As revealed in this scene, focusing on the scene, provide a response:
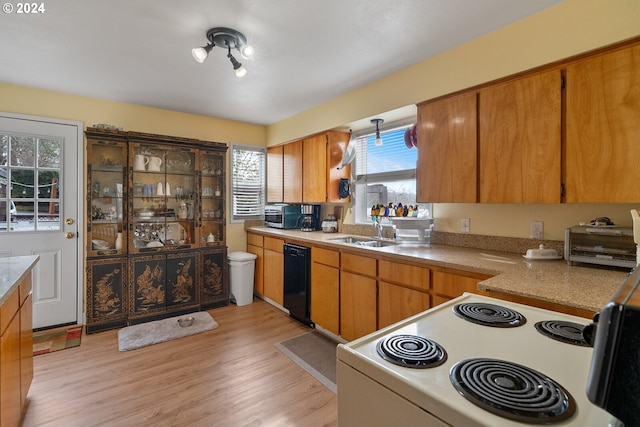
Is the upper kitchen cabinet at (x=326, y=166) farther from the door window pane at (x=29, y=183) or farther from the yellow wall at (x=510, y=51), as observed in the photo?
the door window pane at (x=29, y=183)

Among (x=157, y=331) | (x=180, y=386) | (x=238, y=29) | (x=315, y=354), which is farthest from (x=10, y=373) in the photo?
(x=238, y=29)

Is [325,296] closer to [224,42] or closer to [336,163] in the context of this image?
[336,163]

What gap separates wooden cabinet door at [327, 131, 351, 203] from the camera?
11.3 feet

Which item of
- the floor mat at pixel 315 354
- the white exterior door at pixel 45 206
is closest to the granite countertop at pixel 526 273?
the floor mat at pixel 315 354

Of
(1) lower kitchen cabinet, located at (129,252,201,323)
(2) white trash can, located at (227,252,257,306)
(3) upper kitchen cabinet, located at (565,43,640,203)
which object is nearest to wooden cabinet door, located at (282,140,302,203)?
(2) white trash can, located at (227,252,257,306)

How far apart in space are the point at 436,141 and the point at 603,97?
3.10ft

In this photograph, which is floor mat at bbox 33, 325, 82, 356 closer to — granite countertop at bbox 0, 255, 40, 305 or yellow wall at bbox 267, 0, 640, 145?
granite countertop at bbox 0, 255, 40, 305

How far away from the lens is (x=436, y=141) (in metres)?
2.30

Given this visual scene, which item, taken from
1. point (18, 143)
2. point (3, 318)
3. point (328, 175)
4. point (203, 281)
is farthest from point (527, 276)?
point (18, 143)

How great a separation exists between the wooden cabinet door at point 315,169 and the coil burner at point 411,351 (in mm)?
2668

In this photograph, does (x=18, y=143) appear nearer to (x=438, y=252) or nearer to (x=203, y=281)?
(x=203, y=281)

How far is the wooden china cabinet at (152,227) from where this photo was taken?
3162 millimetres

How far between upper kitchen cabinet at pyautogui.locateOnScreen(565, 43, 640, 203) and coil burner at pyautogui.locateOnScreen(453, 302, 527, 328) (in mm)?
1052

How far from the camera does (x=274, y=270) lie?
3703 millimetres
